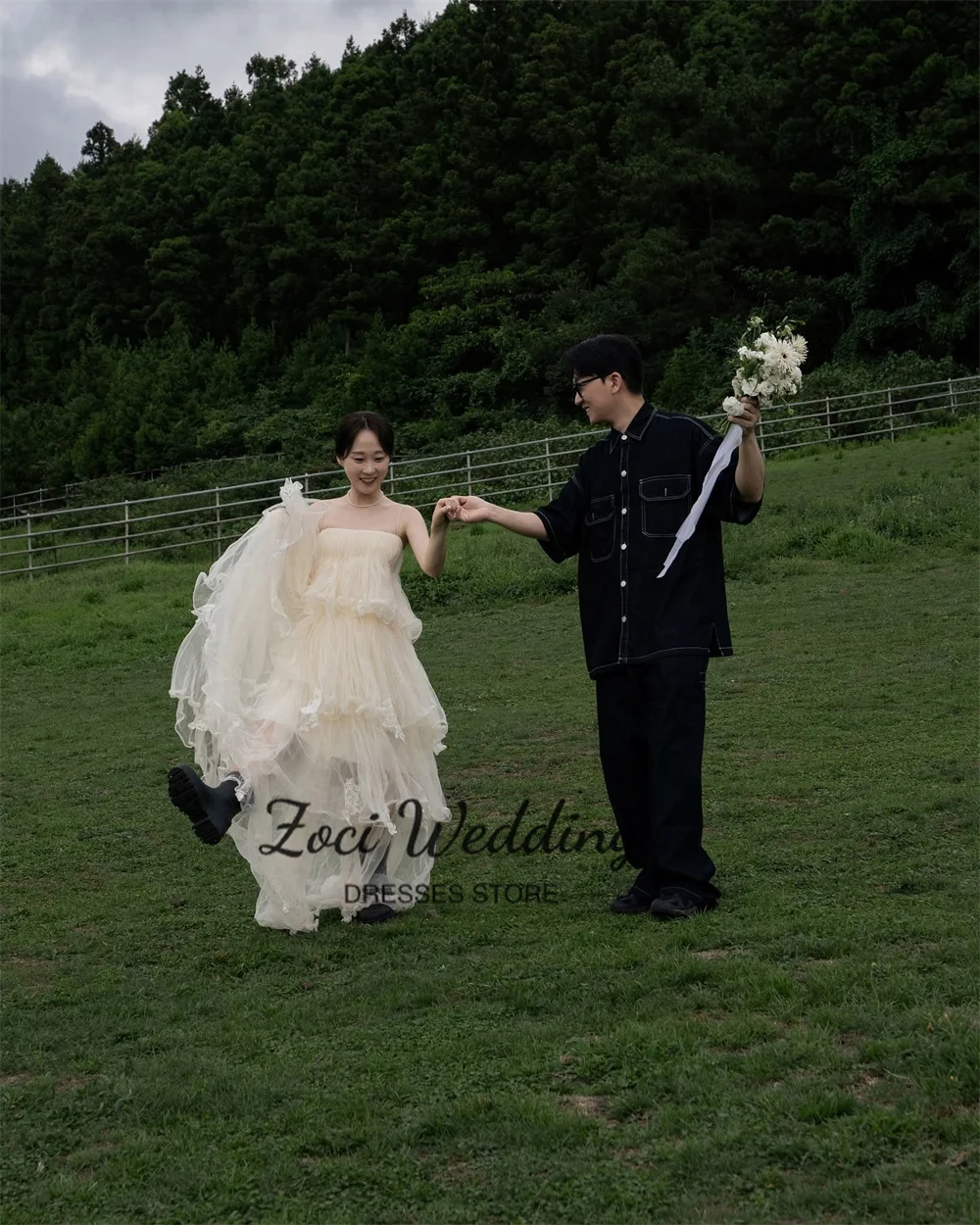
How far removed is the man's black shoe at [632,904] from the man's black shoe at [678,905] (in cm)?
13

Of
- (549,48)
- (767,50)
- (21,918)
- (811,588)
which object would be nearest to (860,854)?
(21,918)

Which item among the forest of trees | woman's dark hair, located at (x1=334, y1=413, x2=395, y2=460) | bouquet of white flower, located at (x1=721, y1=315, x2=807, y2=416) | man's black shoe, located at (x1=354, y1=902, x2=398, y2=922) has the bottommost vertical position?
man's black shoe, located at (x1=354, y1=902, x2=398, y2=922)

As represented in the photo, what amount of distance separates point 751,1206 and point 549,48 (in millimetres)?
56700

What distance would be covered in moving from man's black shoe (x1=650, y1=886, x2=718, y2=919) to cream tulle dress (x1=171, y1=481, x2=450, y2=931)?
122 centimetres

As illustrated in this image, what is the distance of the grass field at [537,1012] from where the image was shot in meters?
3.60

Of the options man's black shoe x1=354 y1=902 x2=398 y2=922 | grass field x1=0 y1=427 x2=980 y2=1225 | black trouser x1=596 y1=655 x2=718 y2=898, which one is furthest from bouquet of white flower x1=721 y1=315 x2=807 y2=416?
man's black shoe x1=354 y1=902 x2=398 y2=922

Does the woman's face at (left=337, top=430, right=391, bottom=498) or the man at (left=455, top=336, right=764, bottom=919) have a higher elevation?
the woman's face at (left=337, top=430, right=391, bottom=498)

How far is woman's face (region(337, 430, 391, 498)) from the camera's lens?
6.48 metres

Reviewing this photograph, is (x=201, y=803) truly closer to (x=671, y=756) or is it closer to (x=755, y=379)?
(x=671, y=756)

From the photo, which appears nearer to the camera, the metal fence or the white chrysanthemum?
the white chrysanthemum

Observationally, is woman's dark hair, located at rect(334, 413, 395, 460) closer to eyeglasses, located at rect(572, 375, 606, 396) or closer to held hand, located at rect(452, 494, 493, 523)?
held hand, located at rect(452, 494, 493, 523)

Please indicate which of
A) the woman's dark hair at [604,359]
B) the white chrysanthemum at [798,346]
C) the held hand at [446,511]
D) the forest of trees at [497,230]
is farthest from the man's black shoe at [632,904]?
the forest of trees at [497,230]

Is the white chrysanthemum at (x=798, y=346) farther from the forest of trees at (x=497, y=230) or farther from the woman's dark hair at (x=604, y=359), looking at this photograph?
the forest of trees at (x=497, y=230)

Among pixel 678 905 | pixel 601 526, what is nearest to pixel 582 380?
pixel 601 526
